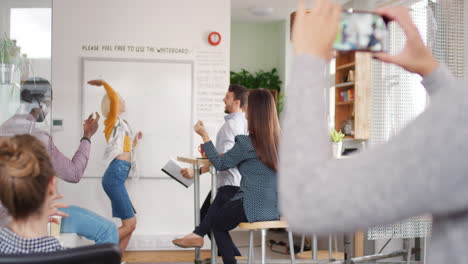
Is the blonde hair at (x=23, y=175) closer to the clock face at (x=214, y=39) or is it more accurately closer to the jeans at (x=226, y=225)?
the jeans at (x=226, y=225)

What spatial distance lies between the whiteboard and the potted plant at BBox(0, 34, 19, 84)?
2.95m

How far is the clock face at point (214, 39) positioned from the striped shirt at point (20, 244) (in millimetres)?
4303

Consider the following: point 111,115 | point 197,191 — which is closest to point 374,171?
point 197,191

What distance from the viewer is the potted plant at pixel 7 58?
2453 millimetres

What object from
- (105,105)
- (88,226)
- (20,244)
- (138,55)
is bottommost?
(88,226)

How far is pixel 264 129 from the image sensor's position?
338 cm

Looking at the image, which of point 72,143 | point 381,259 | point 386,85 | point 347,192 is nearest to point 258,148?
point 386,85

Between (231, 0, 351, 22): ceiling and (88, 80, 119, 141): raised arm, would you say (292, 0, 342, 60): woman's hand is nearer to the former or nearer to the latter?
(88, 80, 119, 141): raised arm

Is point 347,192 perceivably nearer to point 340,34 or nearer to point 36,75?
point 340,34

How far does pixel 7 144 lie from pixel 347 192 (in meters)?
1.21

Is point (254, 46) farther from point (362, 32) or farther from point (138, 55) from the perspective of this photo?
point (362, 32)

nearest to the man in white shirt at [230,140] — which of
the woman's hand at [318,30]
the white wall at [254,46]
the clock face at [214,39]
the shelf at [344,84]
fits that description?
the clock face at [214,39]

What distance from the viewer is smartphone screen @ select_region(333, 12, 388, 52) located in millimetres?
577

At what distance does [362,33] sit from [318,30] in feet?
0.41
